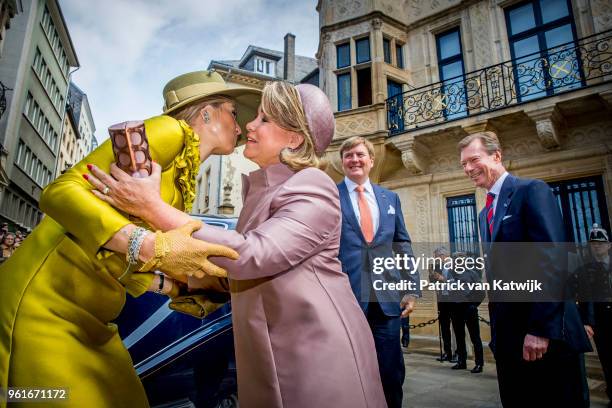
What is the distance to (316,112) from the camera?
1.23 meters

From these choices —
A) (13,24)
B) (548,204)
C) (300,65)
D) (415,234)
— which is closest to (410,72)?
(415,234)

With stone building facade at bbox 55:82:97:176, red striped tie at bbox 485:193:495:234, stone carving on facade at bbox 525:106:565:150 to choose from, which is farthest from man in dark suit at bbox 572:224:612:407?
stone building facade at bbox 55:82:97:176

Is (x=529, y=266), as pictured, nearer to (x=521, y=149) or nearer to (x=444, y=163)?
(x=521, y=149)

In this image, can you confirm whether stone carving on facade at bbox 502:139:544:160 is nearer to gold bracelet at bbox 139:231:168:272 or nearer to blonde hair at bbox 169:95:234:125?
blonde hair at bbox 169:95:234:125

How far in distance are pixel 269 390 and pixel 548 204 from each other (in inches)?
80.6

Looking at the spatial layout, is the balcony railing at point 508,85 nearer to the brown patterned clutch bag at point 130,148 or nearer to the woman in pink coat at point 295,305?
the woman in pink coat at point 295,305

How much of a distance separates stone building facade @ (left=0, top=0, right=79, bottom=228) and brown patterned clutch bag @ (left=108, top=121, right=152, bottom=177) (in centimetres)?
1592

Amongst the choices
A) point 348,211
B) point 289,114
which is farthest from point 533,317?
point 289,114

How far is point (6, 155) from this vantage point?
1555 cm

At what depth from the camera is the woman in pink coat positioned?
89 cm

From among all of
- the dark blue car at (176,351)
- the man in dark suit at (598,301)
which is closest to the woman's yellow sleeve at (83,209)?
the dark blue car at (176,351)

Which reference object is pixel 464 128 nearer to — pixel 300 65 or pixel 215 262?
pixel 215 262

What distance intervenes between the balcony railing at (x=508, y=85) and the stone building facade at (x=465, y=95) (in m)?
0.04

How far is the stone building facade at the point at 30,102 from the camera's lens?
51.7 feet
